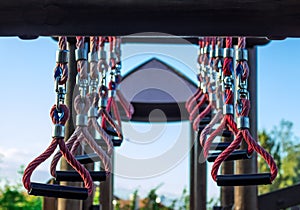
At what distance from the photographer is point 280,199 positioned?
125 inches

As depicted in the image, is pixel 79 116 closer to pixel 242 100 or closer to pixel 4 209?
pixel 242 100

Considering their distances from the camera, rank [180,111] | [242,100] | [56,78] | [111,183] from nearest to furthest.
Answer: [56,78] < [242,100] < [111,183] < [180,111]

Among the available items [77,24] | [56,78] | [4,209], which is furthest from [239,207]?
[4,209]

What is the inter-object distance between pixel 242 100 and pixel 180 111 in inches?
108

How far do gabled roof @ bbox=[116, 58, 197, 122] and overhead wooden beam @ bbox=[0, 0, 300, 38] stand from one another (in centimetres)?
297

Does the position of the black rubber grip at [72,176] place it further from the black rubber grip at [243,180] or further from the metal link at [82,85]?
the black rubber grip at [243,180]

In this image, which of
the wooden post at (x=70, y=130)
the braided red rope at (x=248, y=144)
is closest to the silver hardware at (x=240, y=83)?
the braided red rope at (x=248, y=144)

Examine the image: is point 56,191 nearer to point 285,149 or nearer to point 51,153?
point 51,153

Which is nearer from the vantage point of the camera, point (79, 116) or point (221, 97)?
point (79, 116)

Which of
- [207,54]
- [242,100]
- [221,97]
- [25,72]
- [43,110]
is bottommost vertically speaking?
[242,100]

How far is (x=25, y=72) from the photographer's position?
7.96 m

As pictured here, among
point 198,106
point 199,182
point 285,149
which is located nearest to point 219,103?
point 198,106

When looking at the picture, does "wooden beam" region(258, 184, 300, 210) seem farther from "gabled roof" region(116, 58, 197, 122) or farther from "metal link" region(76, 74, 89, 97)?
"metal link" region(76, 74, 89, 97)

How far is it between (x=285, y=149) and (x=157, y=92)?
6.27 metres
